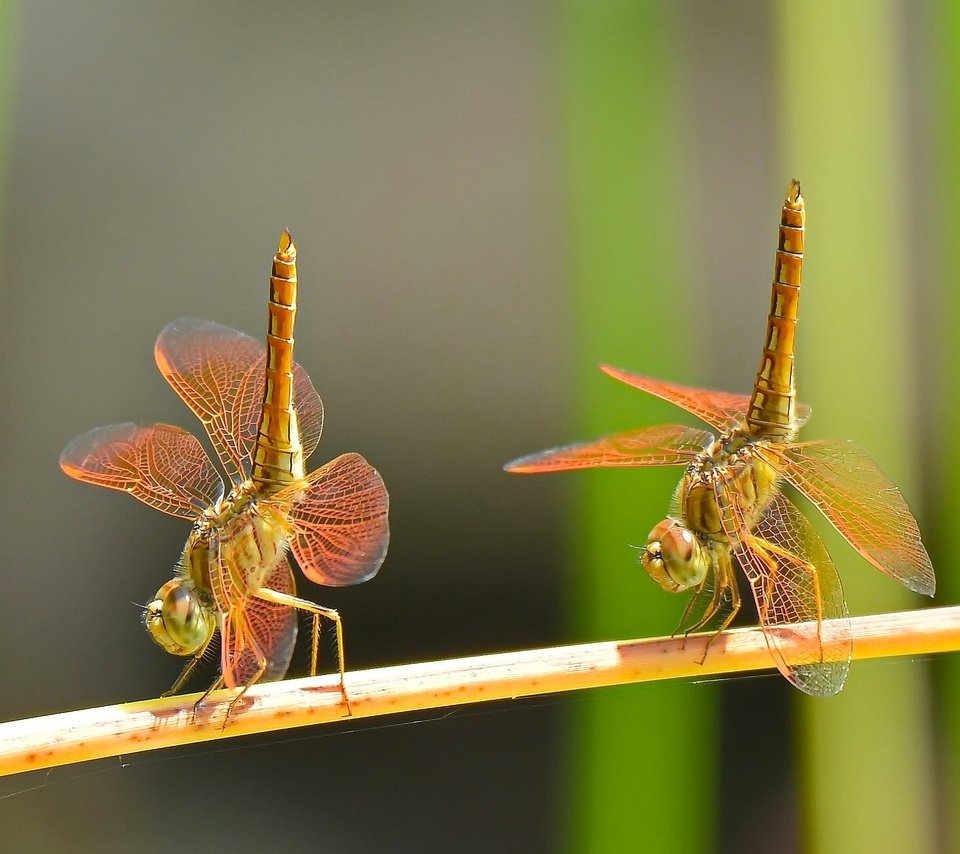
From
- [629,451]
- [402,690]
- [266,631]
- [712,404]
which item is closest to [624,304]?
[712,404]

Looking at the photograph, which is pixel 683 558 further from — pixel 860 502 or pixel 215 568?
pixel 215 568

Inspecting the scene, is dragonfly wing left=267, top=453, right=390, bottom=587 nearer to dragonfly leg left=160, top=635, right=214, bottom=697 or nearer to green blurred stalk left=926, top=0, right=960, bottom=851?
dragonfly leg left=160, top=635, right=214, bottom=697

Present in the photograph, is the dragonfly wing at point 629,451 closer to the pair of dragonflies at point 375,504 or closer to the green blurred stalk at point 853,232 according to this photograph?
the pair of dragonflies at point 375,504

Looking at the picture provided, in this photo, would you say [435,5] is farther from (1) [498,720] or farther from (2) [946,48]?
(1) [498,720]

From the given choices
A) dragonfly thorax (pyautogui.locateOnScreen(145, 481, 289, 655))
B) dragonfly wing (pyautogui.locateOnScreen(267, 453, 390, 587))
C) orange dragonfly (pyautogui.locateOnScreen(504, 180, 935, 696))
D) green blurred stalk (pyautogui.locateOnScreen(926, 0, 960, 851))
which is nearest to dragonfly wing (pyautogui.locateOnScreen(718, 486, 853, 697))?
orange dragonfly (pyautogui.locateOnScreen(504, 180, 935, 696))

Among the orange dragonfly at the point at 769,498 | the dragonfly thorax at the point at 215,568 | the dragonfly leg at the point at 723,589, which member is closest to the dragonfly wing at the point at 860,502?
the orange dragonfly at the point at 769,498
